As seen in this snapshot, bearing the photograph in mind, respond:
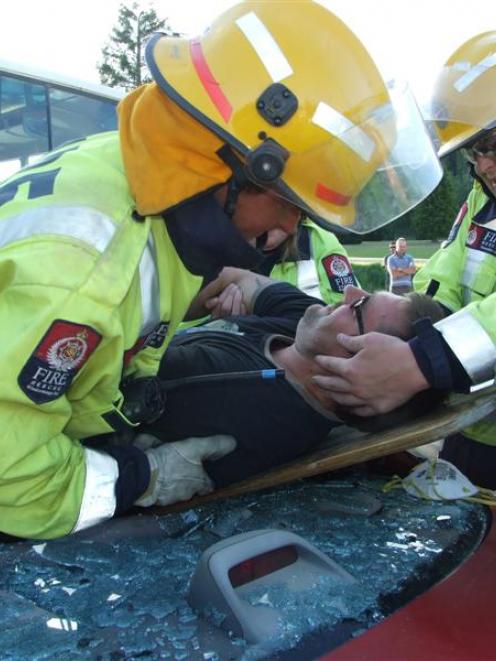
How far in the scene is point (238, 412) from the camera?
2.14 metres

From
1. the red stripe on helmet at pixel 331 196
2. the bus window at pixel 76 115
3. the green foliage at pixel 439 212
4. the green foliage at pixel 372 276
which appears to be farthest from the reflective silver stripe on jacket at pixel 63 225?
the green foliage at pixel 439 212

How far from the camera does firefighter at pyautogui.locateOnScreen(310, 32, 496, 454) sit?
192cm

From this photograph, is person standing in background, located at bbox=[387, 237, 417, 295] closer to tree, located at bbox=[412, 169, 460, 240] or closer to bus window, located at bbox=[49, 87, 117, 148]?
bus window, located at bbox=[49, 87, 117, 148]

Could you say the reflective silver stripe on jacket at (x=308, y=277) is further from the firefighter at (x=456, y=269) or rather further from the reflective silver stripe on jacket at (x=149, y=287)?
the reflective silver stripe on jacket at (x=149, y=287)

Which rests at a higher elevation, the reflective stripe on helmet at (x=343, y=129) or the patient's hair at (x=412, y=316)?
the reflective stripe on helmet at (x=343, y=129)

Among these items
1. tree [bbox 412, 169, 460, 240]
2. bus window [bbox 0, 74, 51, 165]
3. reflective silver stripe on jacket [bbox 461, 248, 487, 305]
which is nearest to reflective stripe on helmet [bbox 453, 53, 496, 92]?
reflective silver stripe on jacket [bbox 461, 248, 487, 305]

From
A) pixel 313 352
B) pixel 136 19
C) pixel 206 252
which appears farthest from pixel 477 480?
pixel 136 19

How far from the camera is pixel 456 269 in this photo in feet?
9.41

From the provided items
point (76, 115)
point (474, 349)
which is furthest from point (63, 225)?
point (76, 115)

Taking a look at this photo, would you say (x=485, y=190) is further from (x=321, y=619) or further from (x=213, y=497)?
(x=321, y=619)

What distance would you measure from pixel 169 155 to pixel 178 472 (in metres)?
0.80

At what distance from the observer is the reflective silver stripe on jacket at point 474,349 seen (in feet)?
6.07

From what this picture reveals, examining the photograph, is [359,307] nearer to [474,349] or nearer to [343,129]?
[474,349]

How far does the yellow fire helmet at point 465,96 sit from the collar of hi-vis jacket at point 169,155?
143cm
